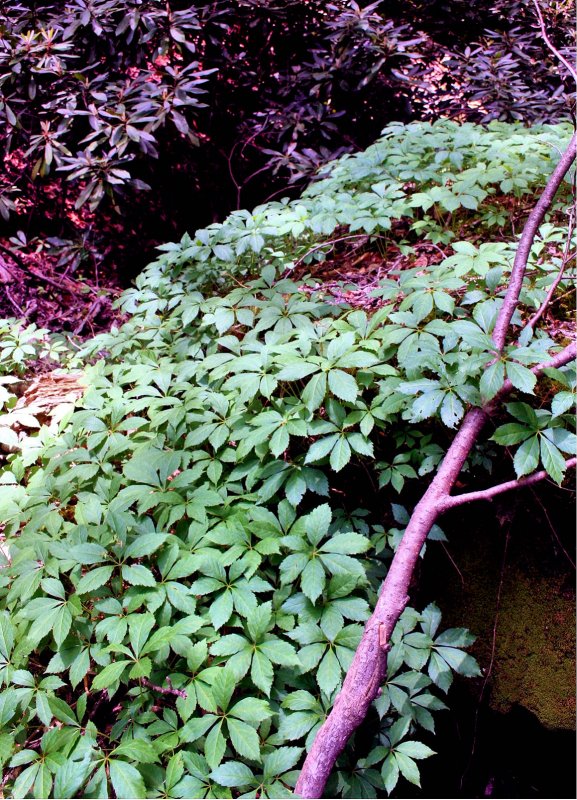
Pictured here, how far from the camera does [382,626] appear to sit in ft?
3.92

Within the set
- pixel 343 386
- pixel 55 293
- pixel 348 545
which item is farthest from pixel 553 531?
pixel 55 293

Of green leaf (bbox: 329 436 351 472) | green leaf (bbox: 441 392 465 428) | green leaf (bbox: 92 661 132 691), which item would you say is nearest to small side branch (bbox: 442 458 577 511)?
green leaf (bbox: 441 392 465 428)

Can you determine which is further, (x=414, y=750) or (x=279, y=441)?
(x=279, y=441)

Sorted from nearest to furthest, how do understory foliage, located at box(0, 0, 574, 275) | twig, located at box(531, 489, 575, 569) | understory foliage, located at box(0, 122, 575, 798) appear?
understory foliage, located at box(0, 122, 575, 798), twig, located at box(531, 489, 575, 569), understory foliage, located at box(0, 0, 574, 275)

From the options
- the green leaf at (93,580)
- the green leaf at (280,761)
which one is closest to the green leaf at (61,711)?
the green leaf at (93,580)

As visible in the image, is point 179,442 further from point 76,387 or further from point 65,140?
point 65,140

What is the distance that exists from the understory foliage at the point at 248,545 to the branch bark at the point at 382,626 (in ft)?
0.18

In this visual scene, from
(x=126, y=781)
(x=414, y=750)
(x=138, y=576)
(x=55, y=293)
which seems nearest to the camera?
(x=126, y=781)

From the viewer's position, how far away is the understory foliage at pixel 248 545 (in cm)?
125

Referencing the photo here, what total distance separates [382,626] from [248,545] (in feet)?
1.41

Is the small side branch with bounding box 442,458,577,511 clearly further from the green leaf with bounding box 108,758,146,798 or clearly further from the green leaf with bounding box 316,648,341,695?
the green leaf with bounding box 108,758,146,798

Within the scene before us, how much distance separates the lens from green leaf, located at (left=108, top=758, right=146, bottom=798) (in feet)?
3.74

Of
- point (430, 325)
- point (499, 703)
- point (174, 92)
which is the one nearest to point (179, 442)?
point (430, 325)

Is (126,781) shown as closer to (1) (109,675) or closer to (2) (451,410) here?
(1) (109,675)
